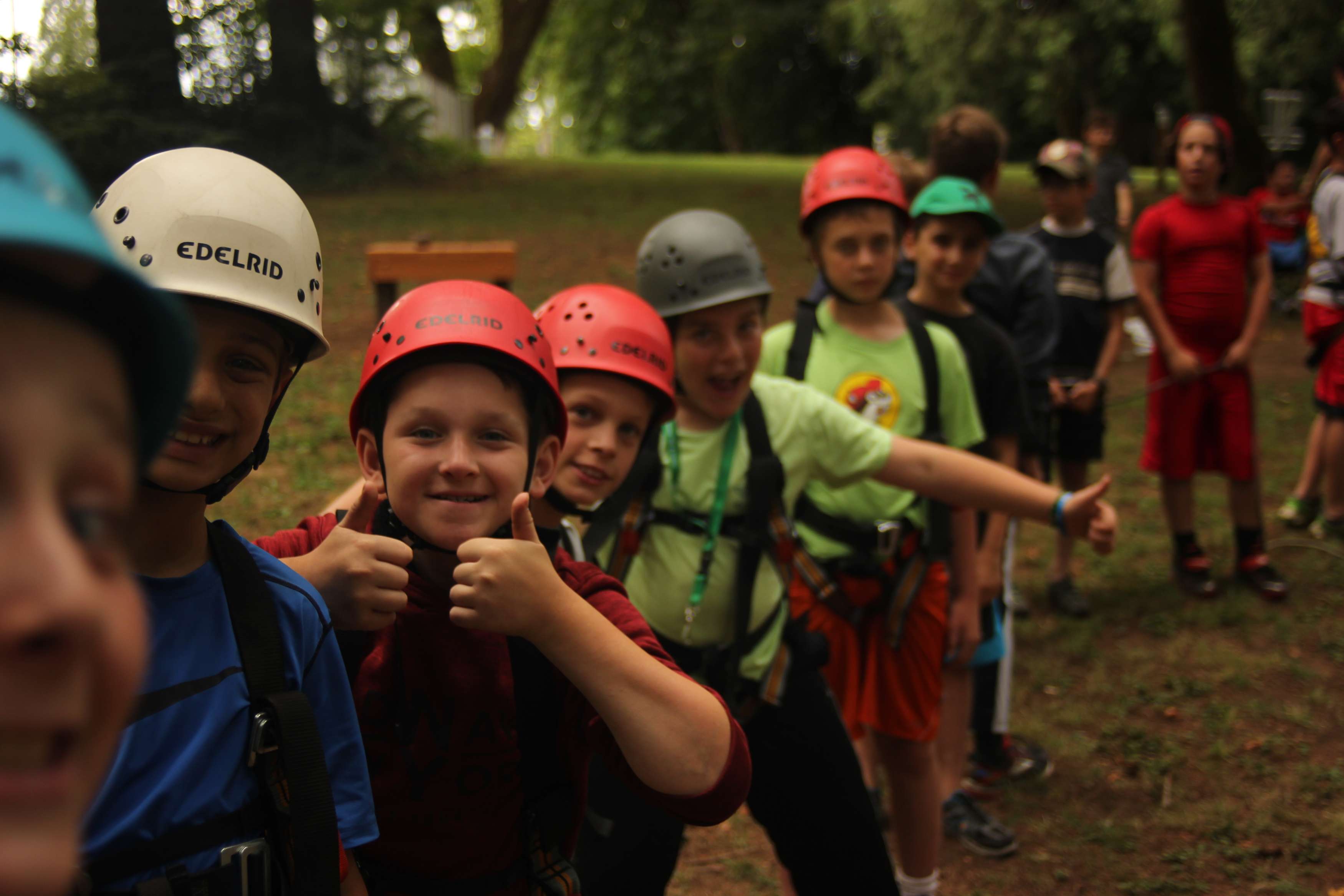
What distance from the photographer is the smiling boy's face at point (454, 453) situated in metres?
1.98

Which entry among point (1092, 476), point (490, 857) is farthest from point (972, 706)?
point (1092, 476)

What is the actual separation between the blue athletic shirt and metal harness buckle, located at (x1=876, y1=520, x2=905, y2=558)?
247 cm

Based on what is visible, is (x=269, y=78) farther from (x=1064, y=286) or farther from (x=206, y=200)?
A: (x=206, y=200)

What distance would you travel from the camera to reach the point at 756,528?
10.4 feet

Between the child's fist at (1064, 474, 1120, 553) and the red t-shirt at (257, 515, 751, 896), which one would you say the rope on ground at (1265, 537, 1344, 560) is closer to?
the child's fist at (1064, 474, 1120, 553)

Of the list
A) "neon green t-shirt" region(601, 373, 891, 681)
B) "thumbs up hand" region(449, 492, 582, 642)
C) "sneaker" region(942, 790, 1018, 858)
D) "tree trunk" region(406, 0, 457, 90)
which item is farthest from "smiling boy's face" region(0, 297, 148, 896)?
"tree trunk" region(406, 0, 457, 90)

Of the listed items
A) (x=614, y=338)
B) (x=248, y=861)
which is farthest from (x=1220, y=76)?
(x=248, y=861)

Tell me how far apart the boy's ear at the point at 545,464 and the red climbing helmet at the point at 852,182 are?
2.26m

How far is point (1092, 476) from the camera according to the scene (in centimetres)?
955

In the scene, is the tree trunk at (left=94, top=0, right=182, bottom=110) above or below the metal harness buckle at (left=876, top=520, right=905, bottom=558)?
above

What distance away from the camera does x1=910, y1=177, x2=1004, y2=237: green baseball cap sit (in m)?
4.63

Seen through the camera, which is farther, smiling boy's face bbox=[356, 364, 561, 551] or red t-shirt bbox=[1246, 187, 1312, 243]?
red t-shirt bbox=[1246, 187, 1312, 243]

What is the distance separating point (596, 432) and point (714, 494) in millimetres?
585

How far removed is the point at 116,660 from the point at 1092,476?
31.8 ft
